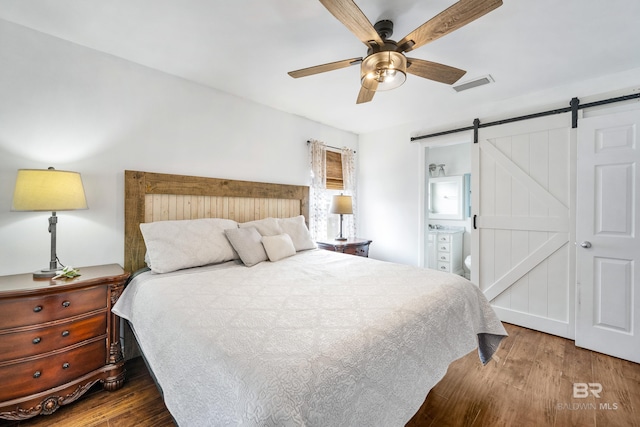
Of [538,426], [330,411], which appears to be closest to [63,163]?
[330,411]

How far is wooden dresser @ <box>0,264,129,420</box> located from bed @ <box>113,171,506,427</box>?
18cm

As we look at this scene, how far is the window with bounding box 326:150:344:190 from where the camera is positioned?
412cm

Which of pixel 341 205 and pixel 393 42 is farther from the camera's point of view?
pixel 341 205

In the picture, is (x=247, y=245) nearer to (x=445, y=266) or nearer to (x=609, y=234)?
(x=609, y=234)

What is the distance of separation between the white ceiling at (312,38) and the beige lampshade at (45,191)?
1081mm

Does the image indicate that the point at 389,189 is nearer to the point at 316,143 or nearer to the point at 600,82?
the point at 316,143

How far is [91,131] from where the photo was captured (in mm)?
2145

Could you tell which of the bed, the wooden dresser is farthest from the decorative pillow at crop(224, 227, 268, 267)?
the wooden dresser

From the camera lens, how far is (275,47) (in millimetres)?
2074

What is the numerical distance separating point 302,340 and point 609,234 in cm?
306

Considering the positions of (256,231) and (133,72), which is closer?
(133,72)

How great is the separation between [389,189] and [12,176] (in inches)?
157

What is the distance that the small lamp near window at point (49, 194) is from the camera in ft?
5.48

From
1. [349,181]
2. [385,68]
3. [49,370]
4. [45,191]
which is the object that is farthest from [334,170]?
[49,370]
